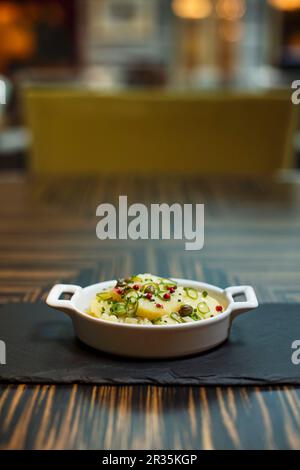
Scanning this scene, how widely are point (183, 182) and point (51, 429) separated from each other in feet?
4.52

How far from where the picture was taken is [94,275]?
110cm

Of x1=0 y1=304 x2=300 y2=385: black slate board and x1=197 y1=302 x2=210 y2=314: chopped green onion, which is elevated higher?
x1=197 y1=302 x2=210 y2=314: chopped green onion

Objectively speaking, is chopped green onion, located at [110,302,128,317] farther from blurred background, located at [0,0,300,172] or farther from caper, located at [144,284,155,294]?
blurred background, located at [0,0,300,172]

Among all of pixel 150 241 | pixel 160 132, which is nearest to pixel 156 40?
pixel 160 132

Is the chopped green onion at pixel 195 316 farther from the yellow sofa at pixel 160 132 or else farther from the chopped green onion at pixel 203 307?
the yellow sofa at pixel 160 132

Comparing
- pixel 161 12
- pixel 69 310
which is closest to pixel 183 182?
pixel 69 310

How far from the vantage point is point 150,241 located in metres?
1.35

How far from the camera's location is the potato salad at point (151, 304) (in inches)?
29.7

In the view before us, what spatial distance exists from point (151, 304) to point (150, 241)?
1.95 ft

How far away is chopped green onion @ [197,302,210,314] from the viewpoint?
2.58 ft

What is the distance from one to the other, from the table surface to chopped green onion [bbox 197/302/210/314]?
12 cm

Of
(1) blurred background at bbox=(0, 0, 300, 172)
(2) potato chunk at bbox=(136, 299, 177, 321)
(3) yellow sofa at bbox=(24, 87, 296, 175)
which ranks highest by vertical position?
(2) potato chunk at bbox=(136, 299, 177, 321)

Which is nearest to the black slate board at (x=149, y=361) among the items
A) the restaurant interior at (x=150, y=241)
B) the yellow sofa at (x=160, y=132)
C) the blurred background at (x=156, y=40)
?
the restaurant interior at (x=150, y=241)

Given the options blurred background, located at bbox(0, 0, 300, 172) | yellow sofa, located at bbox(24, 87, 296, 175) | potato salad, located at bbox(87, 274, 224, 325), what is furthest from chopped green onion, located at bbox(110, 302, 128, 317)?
blurred background, located at bbox(0, 0, 300, 172)
